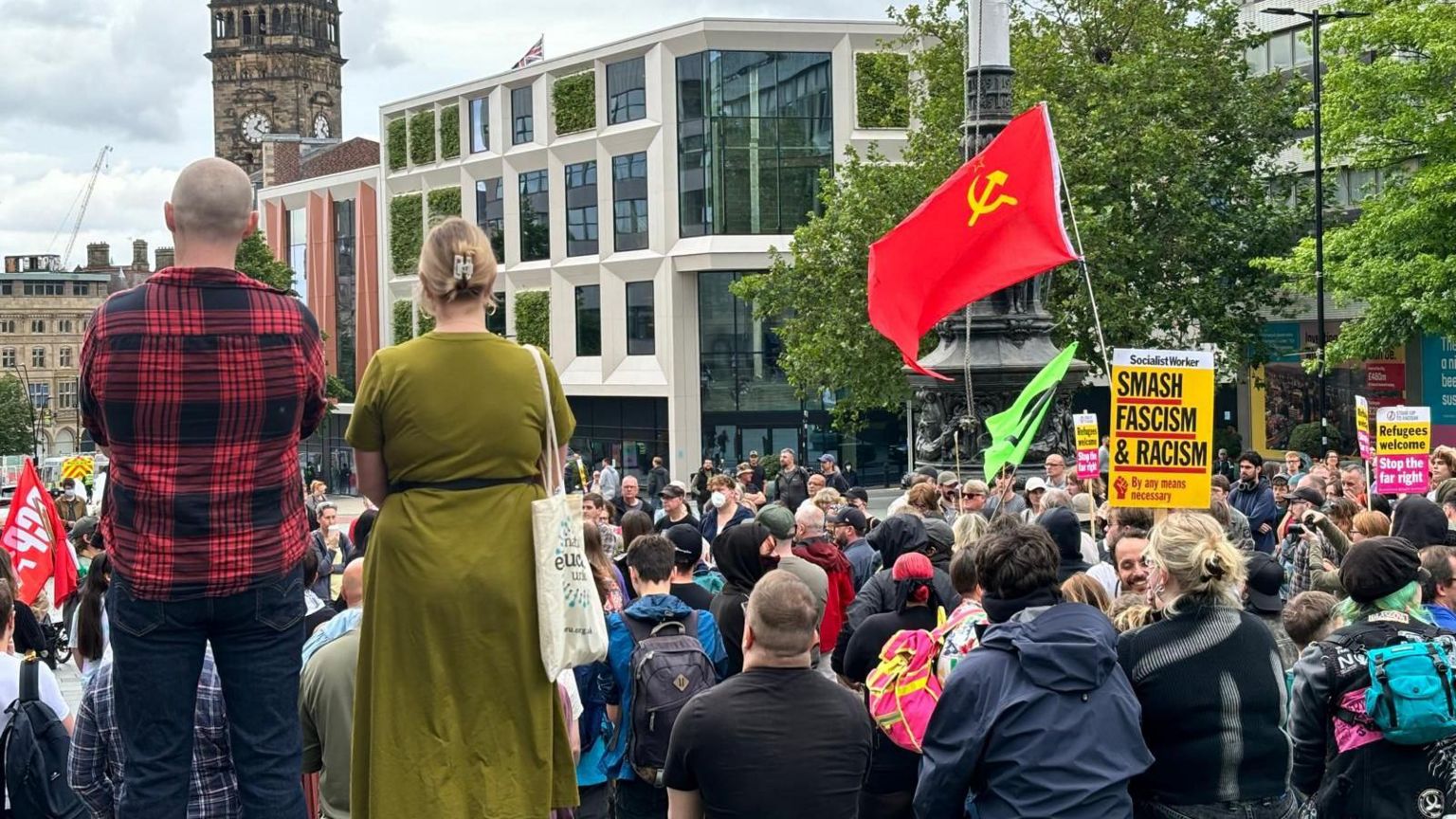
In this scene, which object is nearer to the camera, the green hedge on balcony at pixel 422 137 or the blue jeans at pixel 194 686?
the blue jeans at pixel 194 686

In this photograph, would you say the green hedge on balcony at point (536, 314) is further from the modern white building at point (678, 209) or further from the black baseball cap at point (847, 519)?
the black baseball cap at point (847, 519)

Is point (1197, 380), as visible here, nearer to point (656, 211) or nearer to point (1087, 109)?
point (1087, 109)

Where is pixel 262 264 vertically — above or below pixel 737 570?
above

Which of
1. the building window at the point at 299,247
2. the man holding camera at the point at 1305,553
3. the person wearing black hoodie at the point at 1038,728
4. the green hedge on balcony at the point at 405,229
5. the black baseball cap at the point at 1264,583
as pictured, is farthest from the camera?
the building window at the point at 299,247

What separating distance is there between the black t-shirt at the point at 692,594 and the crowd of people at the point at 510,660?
0.85 meters

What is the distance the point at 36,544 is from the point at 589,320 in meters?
45.4

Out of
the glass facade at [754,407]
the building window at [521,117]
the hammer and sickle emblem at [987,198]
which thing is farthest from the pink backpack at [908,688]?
the building window at [521,117]

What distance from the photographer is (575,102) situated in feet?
186

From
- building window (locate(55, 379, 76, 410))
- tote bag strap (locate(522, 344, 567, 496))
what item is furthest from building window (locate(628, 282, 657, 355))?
building window (locate(55, 379, 76, 410))

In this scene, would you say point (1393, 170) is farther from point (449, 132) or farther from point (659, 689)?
point (449, 132)

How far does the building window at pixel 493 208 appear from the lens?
198 feet

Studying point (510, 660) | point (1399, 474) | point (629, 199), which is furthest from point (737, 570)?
point (629, 199)

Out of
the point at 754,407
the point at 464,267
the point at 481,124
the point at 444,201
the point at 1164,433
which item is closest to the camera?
the point at 464,267

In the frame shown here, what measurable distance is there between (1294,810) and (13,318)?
567ft
